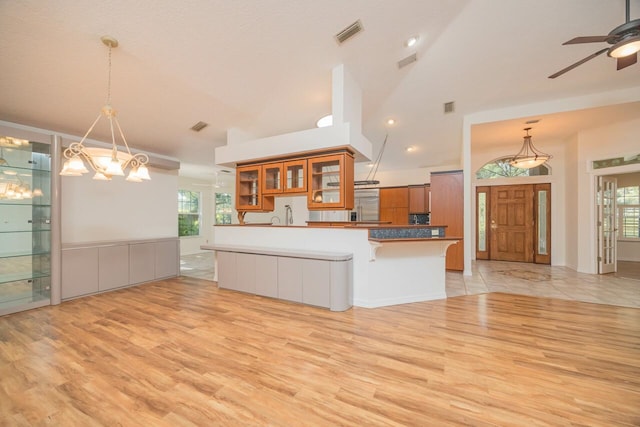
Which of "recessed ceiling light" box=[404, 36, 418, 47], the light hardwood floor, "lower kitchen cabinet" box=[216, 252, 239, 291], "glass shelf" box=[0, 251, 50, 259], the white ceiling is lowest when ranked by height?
the light hardwood floor

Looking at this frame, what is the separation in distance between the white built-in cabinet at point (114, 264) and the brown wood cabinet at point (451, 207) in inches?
230

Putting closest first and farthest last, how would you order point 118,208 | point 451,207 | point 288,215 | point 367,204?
1. point 118,208
2. point 451,207
3. point 367,204
4. point 288,215

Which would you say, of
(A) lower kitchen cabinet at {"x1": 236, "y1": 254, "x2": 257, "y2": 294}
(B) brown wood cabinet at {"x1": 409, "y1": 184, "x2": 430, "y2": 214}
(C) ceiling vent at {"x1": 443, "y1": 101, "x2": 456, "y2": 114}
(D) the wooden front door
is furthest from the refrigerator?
(A) lower kitchen cabinet at {"x1": 236, "y1": 254, "x2": 257, "y2": 294}

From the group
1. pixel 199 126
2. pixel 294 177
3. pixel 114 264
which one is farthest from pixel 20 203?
pixel 294 177

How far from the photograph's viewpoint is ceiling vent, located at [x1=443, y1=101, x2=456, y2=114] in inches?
197

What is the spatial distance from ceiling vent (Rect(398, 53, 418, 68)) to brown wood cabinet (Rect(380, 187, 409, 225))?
3746 millimetres

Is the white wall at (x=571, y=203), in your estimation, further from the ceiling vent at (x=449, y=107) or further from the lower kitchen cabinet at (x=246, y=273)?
the lower kitchen cabinet at (x=246, y=273)

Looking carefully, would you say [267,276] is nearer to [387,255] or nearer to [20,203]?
[387,255]

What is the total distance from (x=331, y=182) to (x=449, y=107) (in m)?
3.23

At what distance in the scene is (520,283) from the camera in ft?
15.1

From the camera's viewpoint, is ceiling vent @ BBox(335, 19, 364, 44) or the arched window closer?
ceiling vent @ BBox(335, 19, 364, 44)

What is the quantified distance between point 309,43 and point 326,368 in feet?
11.8

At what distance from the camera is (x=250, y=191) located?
4.77 m

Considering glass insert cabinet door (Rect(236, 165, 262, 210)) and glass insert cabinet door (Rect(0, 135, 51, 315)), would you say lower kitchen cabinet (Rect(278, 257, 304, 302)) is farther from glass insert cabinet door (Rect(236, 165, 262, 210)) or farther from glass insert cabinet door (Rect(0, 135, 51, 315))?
glass insert cabinet door (Rect(0, 135, 51, 315))
